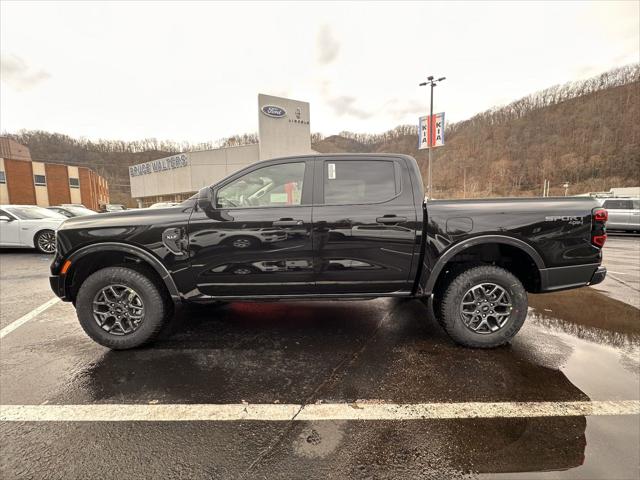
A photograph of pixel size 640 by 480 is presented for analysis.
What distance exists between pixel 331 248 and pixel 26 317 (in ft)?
14.1

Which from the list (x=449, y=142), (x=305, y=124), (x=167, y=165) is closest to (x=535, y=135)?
(x=449, y=142)

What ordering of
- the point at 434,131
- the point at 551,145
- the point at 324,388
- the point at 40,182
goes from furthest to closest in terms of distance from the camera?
the point at 551,145 < the point at 40,182 < the point at 434,131 < the point at 324,388

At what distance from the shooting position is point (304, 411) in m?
2.21

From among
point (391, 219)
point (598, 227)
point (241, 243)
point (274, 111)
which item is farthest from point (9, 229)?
point (274, 111)

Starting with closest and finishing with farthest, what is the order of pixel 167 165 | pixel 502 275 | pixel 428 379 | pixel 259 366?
pixel 428 379 → pixel 259 366 → pixel 502 275 → pixel 167 165

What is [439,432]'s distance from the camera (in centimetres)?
200

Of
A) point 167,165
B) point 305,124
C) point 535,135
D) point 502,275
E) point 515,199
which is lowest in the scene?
point 502,275

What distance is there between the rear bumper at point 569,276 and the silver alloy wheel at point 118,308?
13.1ft

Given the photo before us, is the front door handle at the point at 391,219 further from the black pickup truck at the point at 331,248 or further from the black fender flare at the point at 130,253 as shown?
the black fender flare at the point at 130,253

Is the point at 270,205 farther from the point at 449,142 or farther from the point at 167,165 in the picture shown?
the point at 449,142

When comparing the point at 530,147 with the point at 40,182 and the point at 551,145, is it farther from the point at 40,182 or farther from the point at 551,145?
the point at 40,182

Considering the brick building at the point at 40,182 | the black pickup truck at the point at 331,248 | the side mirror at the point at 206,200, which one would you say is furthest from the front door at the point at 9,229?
the brick building at the point at 40,182

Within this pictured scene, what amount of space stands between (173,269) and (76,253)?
984 millimetres

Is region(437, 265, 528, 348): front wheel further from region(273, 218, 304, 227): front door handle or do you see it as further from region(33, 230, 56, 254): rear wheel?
region(33, 230, 56, 254): rear wheel
